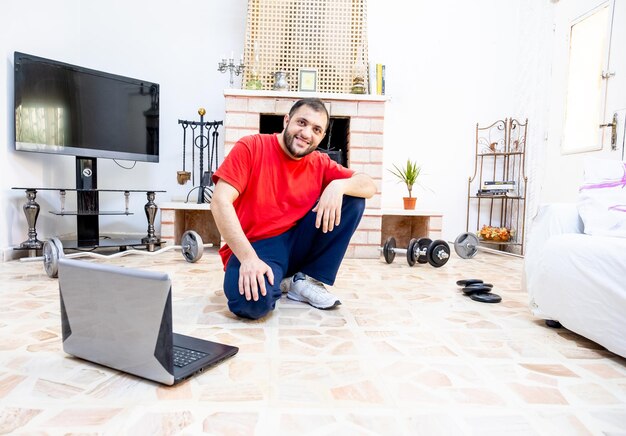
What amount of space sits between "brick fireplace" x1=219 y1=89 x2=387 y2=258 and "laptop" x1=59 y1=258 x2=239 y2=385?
7.51 feet

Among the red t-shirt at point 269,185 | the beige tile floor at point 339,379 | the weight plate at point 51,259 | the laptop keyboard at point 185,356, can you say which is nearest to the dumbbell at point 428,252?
the beige tile floor at point 339,379

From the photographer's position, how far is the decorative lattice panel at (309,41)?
344 cm

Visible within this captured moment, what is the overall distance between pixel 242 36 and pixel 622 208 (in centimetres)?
325

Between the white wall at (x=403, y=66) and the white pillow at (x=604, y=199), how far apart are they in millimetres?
2298

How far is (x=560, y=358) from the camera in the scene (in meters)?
1.24

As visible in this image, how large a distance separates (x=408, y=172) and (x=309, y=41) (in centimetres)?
143

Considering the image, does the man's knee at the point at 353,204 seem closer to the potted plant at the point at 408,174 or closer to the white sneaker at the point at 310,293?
the white sneaker at the point at 310,293

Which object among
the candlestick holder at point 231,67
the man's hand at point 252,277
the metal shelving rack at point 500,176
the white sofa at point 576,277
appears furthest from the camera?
the metal shelving rack at point 500,176

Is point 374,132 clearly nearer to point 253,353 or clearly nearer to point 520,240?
point 520,240

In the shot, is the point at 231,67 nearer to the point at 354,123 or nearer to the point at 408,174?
the point at 354,123

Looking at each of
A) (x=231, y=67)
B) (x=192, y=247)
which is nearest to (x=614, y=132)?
(x=231, y=67)

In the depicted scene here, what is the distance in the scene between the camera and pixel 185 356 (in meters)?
1.12

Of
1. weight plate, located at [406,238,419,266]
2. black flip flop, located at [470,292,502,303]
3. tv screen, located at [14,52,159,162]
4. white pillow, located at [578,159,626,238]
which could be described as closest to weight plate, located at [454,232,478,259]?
weight plate, located at [406,238,419,266]

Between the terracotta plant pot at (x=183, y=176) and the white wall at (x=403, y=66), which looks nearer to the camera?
the terracotta plant pot at (x=183, y=176)
